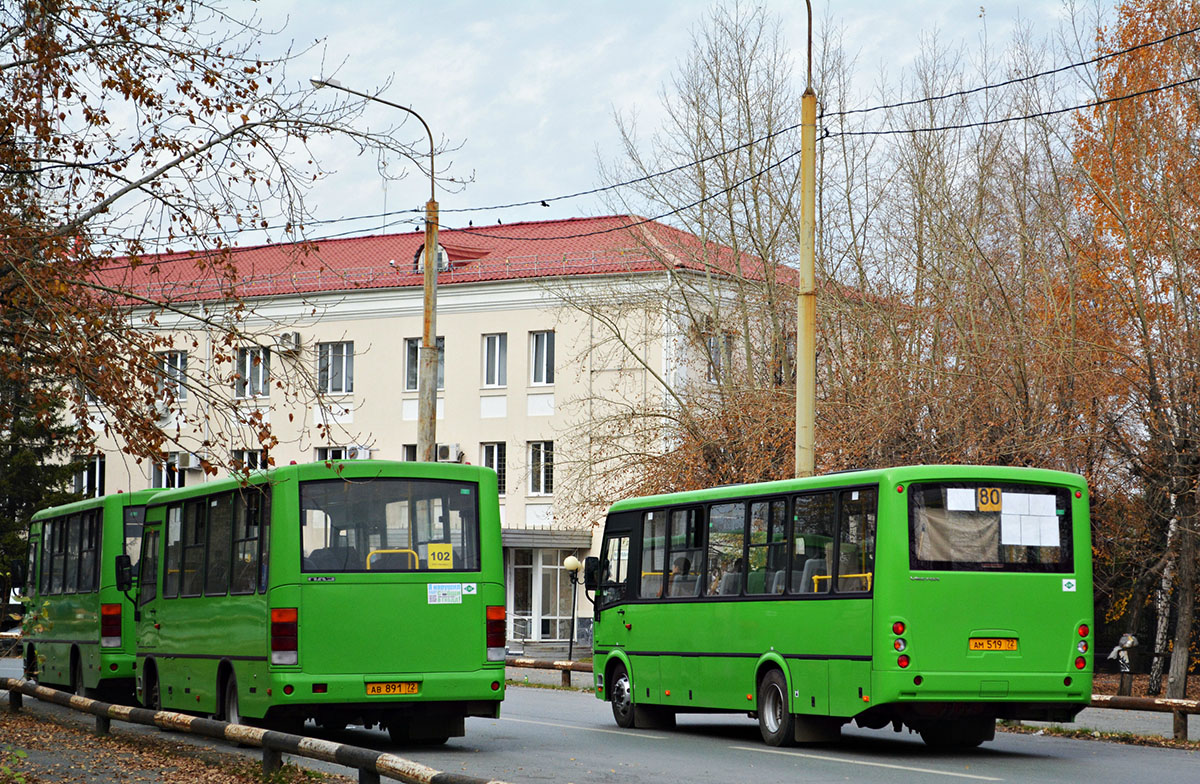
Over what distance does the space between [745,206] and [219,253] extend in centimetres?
2282

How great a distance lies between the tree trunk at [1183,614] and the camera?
28453mm

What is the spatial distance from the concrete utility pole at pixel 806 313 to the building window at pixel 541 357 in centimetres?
3193

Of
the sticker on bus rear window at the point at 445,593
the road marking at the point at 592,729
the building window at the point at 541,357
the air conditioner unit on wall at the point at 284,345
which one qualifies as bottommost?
the road marking at the point at 592,729

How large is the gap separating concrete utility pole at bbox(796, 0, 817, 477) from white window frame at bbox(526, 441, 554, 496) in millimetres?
31899

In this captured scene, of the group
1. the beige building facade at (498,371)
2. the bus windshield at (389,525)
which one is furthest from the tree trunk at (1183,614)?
the beige building facade at (498,371)

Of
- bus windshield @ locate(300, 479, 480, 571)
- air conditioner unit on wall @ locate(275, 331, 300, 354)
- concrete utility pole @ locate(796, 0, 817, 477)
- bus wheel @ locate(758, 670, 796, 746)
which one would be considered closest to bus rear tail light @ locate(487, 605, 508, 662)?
bus windshield @ locate(300, 479, 480, 571)

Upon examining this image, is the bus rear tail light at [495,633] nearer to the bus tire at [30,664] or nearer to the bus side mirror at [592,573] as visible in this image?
the bus side mirror at [592,573]

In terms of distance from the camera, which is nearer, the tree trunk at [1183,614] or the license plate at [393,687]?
the license plate at [393,687]

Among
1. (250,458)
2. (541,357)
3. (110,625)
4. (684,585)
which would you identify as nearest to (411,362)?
(541,357)

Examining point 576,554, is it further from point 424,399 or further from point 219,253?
point 219,253

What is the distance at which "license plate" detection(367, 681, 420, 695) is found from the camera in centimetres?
1602

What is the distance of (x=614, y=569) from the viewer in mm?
21609

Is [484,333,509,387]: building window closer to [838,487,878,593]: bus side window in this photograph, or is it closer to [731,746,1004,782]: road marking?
[731,746,1004,782]: road marking

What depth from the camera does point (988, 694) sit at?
52.5 feet
